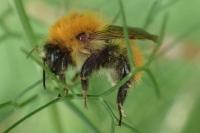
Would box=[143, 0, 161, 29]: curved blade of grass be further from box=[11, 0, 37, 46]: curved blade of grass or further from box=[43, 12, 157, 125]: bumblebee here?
box=[11, 0, 37, 46]: curved blade of grass

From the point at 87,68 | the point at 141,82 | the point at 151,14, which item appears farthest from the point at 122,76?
the point at 141,82

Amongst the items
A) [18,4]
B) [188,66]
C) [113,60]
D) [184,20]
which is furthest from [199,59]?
[18,4]

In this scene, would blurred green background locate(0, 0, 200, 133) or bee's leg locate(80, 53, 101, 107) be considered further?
blurred green background locate(0, 0, 200, 133)

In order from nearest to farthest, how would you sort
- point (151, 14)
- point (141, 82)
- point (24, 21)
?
point (24, 21) < point (151, 14) < point (141, 82)

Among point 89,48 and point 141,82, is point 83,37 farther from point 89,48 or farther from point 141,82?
point 141,82

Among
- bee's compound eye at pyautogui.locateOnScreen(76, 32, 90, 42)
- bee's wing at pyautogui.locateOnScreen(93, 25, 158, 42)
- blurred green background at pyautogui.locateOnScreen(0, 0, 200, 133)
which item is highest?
bee's wing at pyautogui.locateOnScreen(93, 25, 158, 42)

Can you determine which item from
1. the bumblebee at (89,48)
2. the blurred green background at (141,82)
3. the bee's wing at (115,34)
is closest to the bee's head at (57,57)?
the bumblebee at (89,48)

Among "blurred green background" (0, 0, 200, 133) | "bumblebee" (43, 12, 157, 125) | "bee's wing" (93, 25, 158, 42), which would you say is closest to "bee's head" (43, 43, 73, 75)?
"bumblebee" (43, 12, 157, 125)
